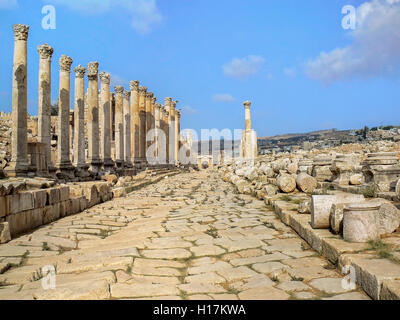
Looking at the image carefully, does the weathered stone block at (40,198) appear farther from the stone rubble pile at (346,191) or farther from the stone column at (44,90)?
the stone column at (44,90)

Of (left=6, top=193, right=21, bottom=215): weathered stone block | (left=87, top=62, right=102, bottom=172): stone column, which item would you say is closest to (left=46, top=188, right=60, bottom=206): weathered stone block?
(left=6, top=193, right=21, bottom=215): weathered stone block

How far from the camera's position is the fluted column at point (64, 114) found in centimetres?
1565

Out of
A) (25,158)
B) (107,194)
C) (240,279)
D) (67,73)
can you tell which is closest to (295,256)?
(240,279)

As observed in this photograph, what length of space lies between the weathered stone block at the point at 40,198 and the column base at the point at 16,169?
581 centimetres

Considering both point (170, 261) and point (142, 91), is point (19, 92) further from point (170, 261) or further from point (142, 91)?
point (142, 91)

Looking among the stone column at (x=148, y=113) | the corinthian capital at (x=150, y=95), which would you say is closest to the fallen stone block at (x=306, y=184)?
the stone column at (x=148, y=113)

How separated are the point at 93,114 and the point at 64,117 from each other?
2781mm

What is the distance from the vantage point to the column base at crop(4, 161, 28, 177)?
11691 mm

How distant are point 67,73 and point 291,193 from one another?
12.2 m

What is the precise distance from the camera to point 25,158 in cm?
1236

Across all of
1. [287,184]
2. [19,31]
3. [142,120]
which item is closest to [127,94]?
[142,120]

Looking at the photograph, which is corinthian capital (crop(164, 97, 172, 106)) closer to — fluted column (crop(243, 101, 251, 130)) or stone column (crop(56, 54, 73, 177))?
fluted column (crop(243, 101, 251, 130))

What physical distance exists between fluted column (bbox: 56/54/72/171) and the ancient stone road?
911cm
